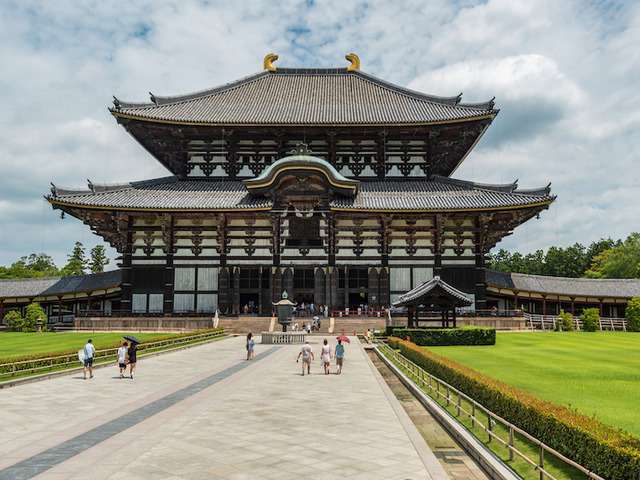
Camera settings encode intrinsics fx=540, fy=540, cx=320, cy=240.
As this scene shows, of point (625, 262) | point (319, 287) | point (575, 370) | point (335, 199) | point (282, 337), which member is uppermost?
point (335, 199)

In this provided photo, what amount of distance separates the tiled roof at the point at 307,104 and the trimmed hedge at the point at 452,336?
950 inches

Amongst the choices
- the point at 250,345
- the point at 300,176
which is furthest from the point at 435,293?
the point at 300,176

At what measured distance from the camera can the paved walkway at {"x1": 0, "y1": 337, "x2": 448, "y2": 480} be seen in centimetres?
908

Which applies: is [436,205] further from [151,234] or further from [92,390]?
[92,390]

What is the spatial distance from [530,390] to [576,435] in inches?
295

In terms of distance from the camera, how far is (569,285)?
57.1 metres

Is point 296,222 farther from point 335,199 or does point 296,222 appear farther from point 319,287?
point 319,287

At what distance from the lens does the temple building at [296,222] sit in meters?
47.5

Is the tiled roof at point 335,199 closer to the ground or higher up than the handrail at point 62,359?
higher up

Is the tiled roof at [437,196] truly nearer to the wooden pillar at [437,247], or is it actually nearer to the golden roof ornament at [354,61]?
the wooden pillar at [437,247]

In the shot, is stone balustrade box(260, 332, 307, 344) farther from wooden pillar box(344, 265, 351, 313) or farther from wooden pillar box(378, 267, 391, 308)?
wooden pillar box(378, 267, 391, 308)

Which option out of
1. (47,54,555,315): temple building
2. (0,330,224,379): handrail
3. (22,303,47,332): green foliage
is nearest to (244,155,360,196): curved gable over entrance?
(47,54,555,315): temple building

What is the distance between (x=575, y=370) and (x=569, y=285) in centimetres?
4043

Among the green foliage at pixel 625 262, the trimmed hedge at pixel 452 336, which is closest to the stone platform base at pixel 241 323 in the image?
the trimmed hedge at pixel 452 336
